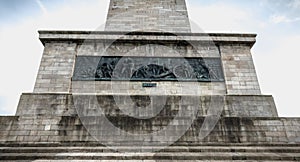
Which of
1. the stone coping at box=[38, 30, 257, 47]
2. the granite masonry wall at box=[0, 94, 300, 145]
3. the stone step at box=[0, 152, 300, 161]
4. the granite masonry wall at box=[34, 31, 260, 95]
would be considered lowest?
the stone step at box=[0, 152, 300, 161]

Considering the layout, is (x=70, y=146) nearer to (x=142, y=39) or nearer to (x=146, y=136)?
(x=146, y=136)

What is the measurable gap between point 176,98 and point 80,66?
11.7ft

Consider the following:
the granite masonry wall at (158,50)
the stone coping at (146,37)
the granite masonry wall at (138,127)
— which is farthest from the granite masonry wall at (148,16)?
the granite masonry wall at (138,127)

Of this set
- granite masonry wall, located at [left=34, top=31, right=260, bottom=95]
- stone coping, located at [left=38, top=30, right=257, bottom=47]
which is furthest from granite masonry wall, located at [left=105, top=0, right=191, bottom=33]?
granite masonry wall, located at [left=34, top=31, right=260, bottom=95]

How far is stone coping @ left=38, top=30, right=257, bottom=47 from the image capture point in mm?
8922

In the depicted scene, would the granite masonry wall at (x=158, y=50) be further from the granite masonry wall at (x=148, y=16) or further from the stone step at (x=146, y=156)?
the stone step at (x=146, y=156)

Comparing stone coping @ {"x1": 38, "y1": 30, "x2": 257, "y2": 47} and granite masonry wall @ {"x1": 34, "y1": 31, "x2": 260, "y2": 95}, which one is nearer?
granite masonry wall @ {"x1": 34, "y1": 31, "x2": 260, "y2": 95}

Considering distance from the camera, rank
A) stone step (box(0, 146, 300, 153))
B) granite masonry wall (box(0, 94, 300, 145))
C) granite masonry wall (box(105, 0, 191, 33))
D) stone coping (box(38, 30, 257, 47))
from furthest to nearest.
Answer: granite masonry wall (box(105, 0, 191, 33))
stone coping (box(38, 30, 257, 47))
granite masonry wall (box(0, 94, 300, 145))
stone step (box(0, 146, 300, 153))

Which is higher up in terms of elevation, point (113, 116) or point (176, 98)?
point (176, 98)

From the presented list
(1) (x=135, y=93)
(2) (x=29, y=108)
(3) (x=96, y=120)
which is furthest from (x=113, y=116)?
(2) (x=29, y=108)

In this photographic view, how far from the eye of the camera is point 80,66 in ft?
27.7

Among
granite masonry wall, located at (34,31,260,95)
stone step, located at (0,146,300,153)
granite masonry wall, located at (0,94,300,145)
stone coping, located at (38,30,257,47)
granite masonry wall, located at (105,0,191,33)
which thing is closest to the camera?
stone step, located at (0,146,300,153)

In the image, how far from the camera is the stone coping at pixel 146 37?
892cm

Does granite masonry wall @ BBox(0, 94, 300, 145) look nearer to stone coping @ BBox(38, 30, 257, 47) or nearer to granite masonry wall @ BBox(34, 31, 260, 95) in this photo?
granite masonry wall @ BBox(34, 31, 260, 95)
